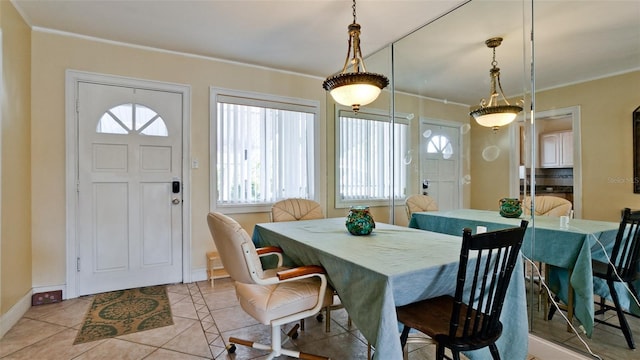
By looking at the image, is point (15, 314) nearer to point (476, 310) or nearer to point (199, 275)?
point (199, 275)

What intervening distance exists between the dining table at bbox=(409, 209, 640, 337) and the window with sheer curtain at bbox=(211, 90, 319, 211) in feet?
7.99

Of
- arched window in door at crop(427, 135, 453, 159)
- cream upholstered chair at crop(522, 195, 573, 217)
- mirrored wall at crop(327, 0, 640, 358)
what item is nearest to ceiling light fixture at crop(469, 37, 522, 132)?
mirrored wall at crop(327, 0, 640, 358)

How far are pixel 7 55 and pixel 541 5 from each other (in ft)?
13.2

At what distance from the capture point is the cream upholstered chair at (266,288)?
1.62 m

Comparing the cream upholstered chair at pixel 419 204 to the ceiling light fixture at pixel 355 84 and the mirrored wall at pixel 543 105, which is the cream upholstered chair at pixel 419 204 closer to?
the mirrored wall at pixel 543 105

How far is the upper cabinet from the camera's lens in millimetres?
2465

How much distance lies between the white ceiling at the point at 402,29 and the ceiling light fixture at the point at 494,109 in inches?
2.8

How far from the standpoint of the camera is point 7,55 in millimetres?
2371

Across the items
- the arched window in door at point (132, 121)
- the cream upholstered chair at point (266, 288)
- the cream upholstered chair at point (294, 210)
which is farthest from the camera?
the arched window in door at point (132, 121)

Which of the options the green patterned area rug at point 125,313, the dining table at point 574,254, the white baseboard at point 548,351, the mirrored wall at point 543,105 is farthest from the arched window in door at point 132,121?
the white baseboard at point 548,351

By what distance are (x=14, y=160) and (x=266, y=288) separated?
2.31 m

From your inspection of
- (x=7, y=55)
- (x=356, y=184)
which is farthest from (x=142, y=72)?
(x=356, y=184)

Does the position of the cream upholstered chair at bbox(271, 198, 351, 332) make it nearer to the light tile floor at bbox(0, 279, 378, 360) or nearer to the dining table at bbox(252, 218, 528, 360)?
the dining table at bbox(252, 218, 528, 360)

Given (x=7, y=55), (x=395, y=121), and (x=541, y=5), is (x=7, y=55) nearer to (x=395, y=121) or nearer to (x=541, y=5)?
(x=395, y=121)
